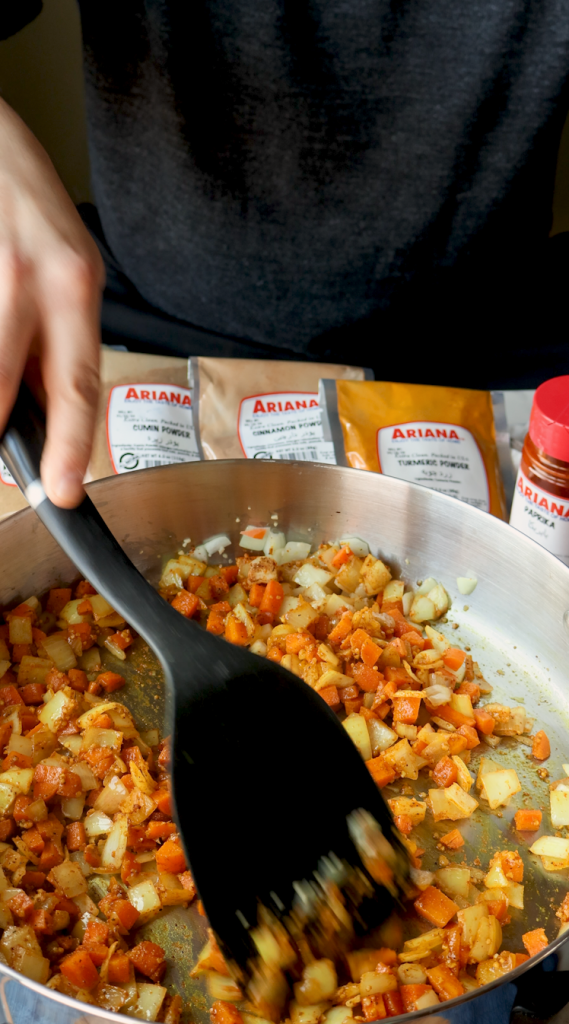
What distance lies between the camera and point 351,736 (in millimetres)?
954

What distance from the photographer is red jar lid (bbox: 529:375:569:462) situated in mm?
983

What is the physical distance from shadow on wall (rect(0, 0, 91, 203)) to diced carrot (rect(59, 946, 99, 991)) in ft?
6.84

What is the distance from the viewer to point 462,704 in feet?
3.26

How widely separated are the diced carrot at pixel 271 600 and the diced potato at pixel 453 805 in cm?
33

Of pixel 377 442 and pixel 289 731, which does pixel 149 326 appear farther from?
pixel 289 731

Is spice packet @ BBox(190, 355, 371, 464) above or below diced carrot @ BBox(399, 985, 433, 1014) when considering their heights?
above

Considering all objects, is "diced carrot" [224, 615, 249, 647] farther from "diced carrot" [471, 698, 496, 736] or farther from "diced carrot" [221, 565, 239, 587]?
"diced carrot" [471, 698, 496, 736]

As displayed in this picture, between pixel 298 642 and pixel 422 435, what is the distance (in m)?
0.49

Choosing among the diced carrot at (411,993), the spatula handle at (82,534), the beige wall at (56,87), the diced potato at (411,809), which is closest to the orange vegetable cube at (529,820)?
the diced potato at (411,809)

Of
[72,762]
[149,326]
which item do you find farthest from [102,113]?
[72,762]

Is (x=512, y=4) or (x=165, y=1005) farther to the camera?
(x=512, y=4)

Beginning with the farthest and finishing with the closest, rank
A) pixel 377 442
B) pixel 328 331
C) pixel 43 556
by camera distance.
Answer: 1. pixel 328 331
2. pixel 377 442
3. pixel 43 556

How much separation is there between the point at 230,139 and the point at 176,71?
125mm

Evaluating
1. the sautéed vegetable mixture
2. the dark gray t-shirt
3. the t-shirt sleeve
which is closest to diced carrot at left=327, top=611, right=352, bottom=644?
the sautéed vegetable mixture
